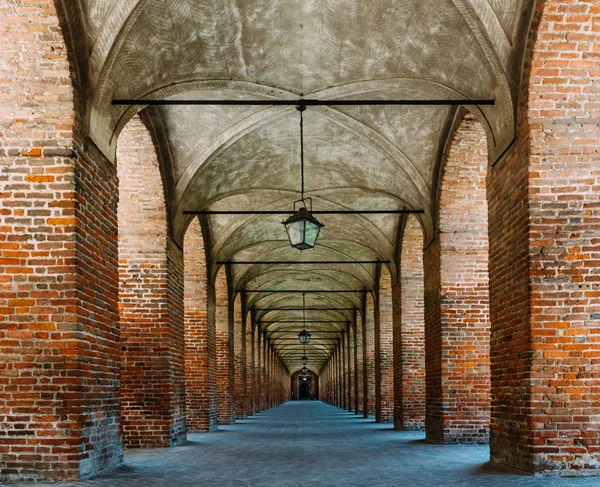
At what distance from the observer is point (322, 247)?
22312mm

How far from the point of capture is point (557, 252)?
7.69 m

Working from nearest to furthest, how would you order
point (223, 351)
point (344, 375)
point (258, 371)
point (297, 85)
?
point (297, 85), point (223, 351), point (258, 371), point (344, 375)

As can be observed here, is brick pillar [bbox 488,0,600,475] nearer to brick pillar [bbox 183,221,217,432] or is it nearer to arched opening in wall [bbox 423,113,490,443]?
arched opening in wall [bbox 423,113,490,443]

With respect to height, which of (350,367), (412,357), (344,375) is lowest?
(344,375)

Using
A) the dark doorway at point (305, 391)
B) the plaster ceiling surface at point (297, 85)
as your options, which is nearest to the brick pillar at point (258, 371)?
the plaster ceiling surface at point (297, 85)

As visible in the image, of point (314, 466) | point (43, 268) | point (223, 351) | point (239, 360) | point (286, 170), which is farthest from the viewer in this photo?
point (239, 360)

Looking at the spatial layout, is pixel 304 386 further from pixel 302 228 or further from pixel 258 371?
pixel 302 228

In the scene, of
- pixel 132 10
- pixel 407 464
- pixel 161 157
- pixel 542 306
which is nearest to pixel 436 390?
pixel 407 464

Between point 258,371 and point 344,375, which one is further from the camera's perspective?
point 344,375

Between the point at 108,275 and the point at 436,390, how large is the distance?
21.0ft

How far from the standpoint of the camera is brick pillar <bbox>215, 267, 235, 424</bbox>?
69.2ft

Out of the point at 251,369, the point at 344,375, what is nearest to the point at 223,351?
the point at 251,369

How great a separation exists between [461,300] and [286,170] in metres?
4.84

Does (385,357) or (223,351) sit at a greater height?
(223,351)
